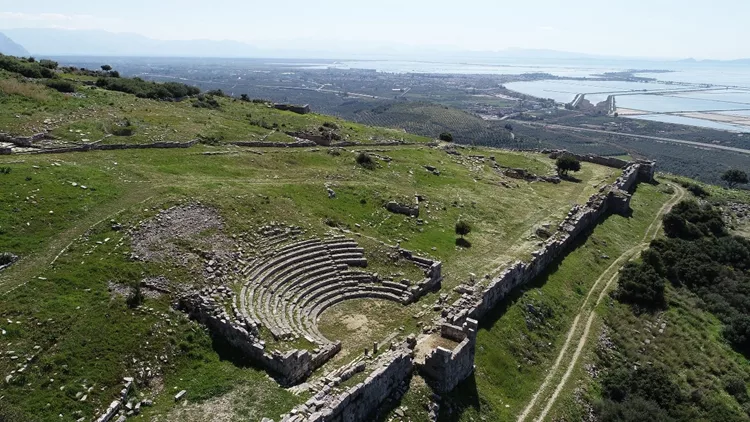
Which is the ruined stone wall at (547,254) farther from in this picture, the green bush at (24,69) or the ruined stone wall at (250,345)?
the green bush at (24,69)

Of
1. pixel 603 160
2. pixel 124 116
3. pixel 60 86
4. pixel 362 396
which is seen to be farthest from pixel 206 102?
pixel 603 160

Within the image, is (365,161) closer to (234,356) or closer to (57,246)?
(57,246)

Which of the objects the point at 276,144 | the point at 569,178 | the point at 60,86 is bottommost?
the point at 569,178

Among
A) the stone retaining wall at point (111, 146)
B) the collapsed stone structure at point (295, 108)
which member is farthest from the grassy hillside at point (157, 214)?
the collapsed stone structure at point (295, 108)

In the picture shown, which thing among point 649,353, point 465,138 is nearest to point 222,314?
point 649,353

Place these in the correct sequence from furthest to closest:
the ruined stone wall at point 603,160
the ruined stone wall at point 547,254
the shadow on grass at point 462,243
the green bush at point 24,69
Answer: the ruined stone wall at point 603,160 → the green bush at point 24,69 → the shadow on grass at point 462,243 → the ruined stone wall at point 547,254

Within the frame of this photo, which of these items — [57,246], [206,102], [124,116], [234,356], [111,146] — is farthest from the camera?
[206,102]

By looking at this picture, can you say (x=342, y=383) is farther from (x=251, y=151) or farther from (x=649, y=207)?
(x=649, y=207)

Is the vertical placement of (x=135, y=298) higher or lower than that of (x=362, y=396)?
higher
